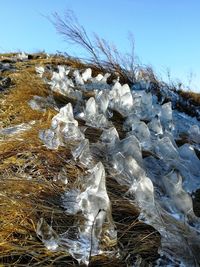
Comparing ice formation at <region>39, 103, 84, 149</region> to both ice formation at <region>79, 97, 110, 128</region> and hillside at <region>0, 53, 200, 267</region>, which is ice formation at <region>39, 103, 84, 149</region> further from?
ice formation at <region>79, 97, 110, 128</region>

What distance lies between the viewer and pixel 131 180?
2.34m

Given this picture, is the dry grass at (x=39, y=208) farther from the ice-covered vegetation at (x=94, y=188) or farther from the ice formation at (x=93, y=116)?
the ice formation at (x=93, y=116)

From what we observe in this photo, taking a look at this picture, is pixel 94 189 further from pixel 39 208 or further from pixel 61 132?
pixel 61 132

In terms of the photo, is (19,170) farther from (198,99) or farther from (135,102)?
(198,99)

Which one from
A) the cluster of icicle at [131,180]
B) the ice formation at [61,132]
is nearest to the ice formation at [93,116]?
the cluster of icicle at [131,180]

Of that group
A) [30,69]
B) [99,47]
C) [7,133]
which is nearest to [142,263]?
[7,133]

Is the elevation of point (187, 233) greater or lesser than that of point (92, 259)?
greater

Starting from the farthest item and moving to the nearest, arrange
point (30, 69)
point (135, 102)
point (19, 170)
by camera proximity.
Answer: point (30, 69)
point (135, 102)
point (19, 170)

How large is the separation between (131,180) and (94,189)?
366 mm

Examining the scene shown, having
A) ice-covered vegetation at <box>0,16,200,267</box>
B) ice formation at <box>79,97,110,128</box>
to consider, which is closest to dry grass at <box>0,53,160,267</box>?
ice-covered vegetation at <box>0,16,200,267</box>

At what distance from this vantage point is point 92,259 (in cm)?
185

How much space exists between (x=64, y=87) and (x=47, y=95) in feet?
0.72

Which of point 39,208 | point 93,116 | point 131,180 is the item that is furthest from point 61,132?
point 39,208

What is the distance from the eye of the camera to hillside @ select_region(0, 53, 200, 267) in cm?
188
